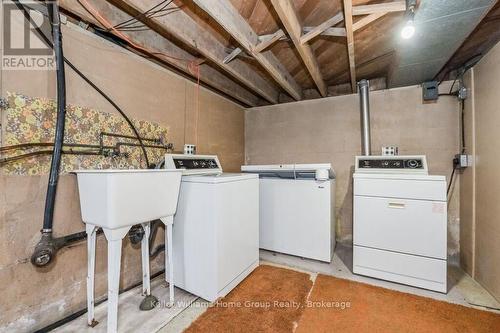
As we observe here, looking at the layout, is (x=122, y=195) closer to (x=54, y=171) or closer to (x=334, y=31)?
(x=54, y=171)

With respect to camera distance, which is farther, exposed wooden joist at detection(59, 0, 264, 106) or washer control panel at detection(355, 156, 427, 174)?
washer control panel at detection(355, 156, 427, 174)

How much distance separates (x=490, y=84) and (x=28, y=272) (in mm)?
3765

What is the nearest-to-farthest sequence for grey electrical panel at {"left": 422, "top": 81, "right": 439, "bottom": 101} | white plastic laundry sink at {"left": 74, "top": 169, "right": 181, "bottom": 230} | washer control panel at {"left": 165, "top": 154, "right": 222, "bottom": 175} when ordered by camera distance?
1. white plastic laundry sink at {"left": 74, "top": 169, "right": 181, "bottom": 230}
2. washer control panel at {"left": 165, "top": 154, "right": 222, "bottom": 175}
3. grey electrical panel at {"left": 422, "top": 81, "right": 439, "bottom": 101}

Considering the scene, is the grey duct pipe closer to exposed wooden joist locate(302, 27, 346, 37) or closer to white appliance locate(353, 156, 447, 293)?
white appliance locate(353, 156, 447, 293)

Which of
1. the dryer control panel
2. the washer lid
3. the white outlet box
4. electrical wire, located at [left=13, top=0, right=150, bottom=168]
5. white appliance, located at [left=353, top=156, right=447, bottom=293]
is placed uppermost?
electrical wire, located at [left=13, top=0, right=150, bottom=168]

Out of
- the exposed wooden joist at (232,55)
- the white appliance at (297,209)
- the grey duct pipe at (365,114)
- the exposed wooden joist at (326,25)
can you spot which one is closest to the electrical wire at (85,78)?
the exposed wooden joist at (232,55)

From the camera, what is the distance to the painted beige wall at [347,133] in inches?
104

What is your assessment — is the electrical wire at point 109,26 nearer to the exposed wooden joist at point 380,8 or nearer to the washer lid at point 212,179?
the washer lid at point 212,179

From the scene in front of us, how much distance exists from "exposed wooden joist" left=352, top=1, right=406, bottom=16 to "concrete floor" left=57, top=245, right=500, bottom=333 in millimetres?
2295

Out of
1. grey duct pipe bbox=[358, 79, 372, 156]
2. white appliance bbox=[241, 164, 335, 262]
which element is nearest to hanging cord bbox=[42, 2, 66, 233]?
white appliance bbox=[241, 164, 335, 262]

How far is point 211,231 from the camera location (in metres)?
1.76

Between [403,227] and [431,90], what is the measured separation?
1.75 m

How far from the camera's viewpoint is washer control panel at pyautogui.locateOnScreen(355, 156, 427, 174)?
2.28 metres

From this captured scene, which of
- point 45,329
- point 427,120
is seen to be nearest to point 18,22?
point 45,329
